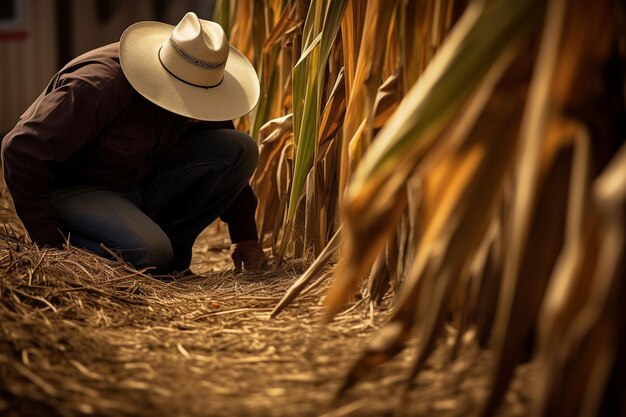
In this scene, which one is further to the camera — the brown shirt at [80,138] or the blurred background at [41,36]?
the blurred background at [41,36]

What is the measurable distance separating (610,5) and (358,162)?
23.9 inches

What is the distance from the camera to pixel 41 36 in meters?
4.82

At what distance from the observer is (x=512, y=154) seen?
1.03m

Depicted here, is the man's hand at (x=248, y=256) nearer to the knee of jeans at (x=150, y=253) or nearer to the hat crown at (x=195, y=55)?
the knee of jeans at (x=150, y=253)

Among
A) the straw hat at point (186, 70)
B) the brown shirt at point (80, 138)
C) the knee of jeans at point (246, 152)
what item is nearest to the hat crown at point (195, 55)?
the straw hat at point (186, 70)

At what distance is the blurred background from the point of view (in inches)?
188

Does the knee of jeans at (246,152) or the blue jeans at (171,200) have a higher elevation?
the knee of jeans at (246,152)

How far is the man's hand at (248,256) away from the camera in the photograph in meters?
2.09

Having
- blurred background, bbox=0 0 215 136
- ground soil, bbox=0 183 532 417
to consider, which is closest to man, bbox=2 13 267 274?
ground soil, bbox=0 183 532 417

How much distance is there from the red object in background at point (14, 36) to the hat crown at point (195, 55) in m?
3.14

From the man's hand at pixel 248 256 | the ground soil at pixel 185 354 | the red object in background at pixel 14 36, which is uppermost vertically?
the red object in background at pixel 14 36

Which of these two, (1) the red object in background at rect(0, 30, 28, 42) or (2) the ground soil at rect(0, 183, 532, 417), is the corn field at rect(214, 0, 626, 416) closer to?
(2) the ground soil at rect(0, 183, 532, 417)

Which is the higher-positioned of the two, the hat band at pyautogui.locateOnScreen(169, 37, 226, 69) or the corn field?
the hat band at pyautogui.locateOnScreen(169, 37, 226, 69)

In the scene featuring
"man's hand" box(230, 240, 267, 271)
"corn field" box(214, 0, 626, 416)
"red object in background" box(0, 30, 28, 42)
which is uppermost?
"red object in background" box(0, 30, 28, 42)
